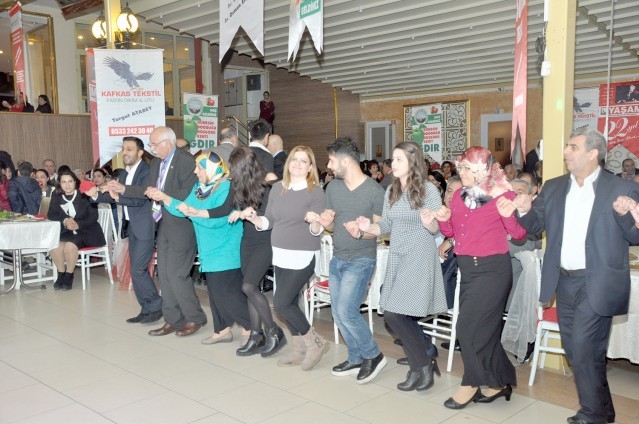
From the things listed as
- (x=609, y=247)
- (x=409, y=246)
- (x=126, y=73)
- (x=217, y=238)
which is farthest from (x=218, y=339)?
(x=126, y=73)

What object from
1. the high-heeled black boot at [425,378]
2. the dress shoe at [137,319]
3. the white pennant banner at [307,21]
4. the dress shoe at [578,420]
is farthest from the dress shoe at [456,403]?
the dress shoe at [137,319]

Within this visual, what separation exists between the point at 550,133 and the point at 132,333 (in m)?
3.74

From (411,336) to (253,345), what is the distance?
1414 millimetres

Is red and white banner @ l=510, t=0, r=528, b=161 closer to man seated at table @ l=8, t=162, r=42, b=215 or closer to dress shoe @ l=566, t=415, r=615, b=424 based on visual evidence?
dress shoe @ l=566, t=415, r=615, b=424

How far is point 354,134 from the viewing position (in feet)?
56.0

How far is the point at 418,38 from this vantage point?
485 inches

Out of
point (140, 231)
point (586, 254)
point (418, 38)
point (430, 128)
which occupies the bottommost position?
point (140, 231)

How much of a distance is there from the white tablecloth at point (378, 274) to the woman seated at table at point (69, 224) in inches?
156

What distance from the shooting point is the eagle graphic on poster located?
7357 millimetres

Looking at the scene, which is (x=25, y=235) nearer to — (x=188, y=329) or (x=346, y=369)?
(x=188, y=329)

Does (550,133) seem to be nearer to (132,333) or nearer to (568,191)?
(568,191)

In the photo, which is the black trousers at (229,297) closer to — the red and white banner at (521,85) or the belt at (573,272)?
the red and white banner at (521,85)

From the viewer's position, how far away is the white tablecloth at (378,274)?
472 centimetres

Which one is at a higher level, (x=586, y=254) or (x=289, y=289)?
(x=586, y=254)
